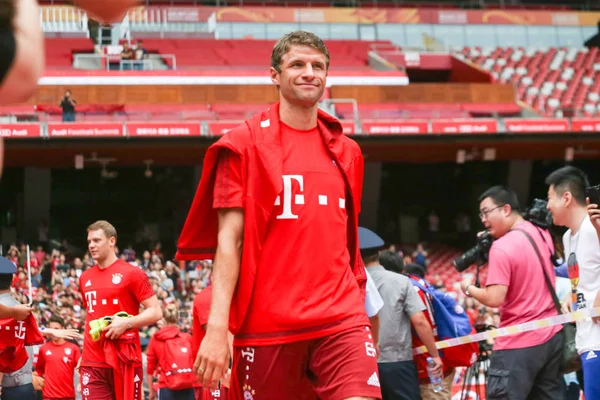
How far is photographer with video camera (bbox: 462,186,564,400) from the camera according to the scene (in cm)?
661

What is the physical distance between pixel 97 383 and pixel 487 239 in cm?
366

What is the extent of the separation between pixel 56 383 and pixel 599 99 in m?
27.5

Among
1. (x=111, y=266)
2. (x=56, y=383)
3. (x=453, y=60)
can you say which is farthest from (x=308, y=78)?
(x=453, y=60)

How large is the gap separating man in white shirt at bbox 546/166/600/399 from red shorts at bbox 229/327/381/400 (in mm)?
2294

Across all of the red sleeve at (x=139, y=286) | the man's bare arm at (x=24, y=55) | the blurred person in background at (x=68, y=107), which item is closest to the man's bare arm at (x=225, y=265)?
the man's bare arm at (x=24, y=55)

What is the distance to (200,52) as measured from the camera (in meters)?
35.8

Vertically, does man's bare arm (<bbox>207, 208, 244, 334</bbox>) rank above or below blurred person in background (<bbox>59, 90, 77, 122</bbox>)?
below

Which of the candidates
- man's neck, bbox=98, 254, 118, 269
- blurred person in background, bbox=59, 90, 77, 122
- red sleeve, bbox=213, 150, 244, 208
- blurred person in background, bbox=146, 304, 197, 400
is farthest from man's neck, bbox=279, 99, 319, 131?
blurred person in background, bbox=59, 90, 77, 122

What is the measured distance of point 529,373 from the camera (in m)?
6.61

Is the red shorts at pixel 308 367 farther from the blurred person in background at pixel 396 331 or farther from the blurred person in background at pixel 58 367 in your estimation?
the blurred person in background at pixel 58 367

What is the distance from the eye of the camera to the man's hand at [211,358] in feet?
13.0

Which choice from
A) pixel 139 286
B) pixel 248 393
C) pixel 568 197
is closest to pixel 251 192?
pixel 248 393

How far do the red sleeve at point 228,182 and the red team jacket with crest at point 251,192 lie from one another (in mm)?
→ 27

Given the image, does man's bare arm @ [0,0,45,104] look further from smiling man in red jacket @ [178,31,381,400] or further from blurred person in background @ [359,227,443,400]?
blurred person in background @ [359,227,443,400]
